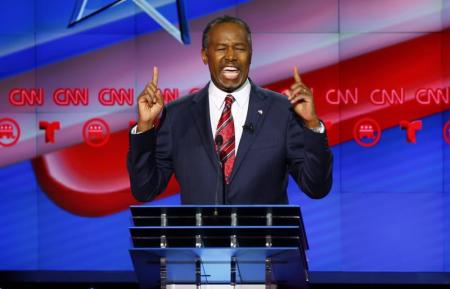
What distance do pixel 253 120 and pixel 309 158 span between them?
0.97ft

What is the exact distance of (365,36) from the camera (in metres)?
6.95

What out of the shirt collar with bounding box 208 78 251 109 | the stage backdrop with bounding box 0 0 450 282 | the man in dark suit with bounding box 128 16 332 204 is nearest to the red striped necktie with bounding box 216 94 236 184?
the man in dark suit with bounding box 128 16 332 204

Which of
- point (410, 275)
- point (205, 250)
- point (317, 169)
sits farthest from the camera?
point (410, 275)

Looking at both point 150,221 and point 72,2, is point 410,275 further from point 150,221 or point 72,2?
point 150,221

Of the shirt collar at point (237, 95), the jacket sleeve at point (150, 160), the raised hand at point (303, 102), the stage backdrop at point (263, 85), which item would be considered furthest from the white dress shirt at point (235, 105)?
the stage backdrop at point (263, 85)

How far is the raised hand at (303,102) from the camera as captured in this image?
9.72 feet

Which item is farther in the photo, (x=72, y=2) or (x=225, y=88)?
(x=72, y=2)

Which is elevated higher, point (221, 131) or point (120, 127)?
point (120, 127)

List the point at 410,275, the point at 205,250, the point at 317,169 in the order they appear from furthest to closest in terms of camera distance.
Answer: the point at 410,275 < the point at 317,169 < the point at 205,250

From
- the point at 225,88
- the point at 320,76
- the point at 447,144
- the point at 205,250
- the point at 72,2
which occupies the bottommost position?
A: the point at 205,250

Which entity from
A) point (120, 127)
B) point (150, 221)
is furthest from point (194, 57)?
point (150, 221)

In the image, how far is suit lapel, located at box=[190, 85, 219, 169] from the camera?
3.19 metres

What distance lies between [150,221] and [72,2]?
4.65 meters

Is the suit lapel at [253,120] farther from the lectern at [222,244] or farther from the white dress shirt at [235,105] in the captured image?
the lectern at [222,244]
